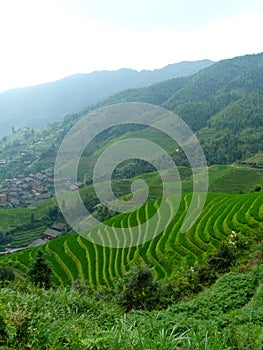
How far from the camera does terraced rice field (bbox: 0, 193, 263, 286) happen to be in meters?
16.5

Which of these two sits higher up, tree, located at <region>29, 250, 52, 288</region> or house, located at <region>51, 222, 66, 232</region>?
tree, located at <region>29, 250, 52, 288</region>

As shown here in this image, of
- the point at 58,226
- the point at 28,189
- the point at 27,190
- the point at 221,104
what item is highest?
the point at 221,104

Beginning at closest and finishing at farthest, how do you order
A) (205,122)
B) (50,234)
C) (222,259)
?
(222,259) < (50,234) < (205,122)

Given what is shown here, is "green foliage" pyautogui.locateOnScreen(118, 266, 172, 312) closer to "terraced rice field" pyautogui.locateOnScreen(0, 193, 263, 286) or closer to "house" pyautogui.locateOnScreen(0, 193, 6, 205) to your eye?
"terraced rice field" pyautogui.locateOnScreen(0, 193, 263, 286)

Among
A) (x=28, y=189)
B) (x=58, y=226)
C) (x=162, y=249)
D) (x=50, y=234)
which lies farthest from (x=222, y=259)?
(x=28, y=189)

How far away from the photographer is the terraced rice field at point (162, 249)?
16531 mm

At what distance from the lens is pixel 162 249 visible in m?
17.8

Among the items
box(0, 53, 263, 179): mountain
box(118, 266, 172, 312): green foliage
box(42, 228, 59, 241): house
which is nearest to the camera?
box(118, 266, 172, 312): green foliage

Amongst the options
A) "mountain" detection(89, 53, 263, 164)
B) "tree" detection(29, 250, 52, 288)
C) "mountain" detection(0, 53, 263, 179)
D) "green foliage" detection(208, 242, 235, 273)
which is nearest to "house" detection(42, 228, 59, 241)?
"tree" detection(29, 250, 52, 288)

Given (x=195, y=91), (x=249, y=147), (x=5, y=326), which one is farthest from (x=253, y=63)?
(x=5, y=326)

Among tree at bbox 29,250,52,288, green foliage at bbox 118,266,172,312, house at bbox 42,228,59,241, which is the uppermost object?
green foliage at bbox 118,266,172,312

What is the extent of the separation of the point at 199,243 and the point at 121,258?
472cm

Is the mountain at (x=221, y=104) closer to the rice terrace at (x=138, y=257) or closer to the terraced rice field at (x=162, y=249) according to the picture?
the rice terrace at (x=138, y=257)

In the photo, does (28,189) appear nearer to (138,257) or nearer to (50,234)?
(50,234)
